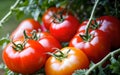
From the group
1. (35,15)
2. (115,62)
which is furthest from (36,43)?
(35,15)

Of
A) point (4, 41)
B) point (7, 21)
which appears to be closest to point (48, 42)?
point (4, 41)

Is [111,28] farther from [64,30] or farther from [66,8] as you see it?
[66,8]

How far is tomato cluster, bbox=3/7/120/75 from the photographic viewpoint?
1.19 metres

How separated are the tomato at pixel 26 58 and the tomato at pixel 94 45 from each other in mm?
115

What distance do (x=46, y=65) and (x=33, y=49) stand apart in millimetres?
61

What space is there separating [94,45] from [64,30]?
0.18 meters

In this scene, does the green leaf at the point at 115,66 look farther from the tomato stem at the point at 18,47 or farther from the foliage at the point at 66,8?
the foliage at the point at 66,8

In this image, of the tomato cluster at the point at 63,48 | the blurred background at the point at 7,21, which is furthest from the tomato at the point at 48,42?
the blurred background at the point at 7,21

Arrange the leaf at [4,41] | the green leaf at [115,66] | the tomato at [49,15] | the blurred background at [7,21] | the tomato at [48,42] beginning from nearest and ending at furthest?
1. the green leaf at [115,66]
2. the tomato at [48,42]
3. the leaf at [4,41]
4. the tomato at [49,15]
5. the blurred background at [7,21]

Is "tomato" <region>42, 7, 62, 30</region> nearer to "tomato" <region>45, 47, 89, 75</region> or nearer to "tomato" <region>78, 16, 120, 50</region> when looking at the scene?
"tomato" <region>78, 16, 120, 50</region>

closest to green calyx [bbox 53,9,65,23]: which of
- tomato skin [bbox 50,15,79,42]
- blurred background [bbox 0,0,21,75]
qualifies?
tomato skin [bbox 50,15,79,42]

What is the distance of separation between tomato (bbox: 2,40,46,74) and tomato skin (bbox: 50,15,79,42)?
16 centimetres

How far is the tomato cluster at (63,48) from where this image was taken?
1190 mm

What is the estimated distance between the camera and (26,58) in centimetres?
122
